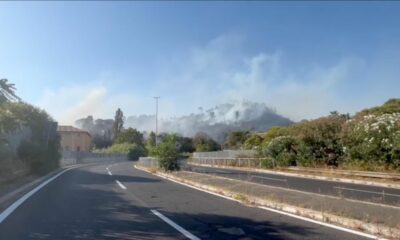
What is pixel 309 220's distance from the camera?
10992 mm

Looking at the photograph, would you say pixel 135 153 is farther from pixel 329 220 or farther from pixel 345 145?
pixel 329 220

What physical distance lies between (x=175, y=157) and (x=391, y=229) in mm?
25284

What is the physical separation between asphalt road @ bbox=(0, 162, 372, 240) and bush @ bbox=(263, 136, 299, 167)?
27.6 metres

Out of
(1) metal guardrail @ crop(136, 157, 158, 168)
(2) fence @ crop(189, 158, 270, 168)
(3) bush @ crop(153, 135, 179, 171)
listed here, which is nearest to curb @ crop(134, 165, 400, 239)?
(3) bush @ crop(153, 135, 179, 171)

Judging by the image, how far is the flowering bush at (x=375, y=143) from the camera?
28297mm

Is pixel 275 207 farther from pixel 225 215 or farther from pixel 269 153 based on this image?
pixel 269 153

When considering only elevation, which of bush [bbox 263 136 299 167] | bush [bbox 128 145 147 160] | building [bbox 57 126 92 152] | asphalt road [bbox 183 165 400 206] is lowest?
asphalt road [bbox 183 165 400 206]

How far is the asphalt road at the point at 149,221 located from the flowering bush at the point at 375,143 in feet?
55.0

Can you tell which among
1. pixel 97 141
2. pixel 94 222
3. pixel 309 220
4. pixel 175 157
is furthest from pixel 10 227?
pixel 97 141

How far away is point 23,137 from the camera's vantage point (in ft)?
93.8

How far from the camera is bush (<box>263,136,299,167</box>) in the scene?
4228 cm

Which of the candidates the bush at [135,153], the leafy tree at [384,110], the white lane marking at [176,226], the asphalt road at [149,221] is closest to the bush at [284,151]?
the leafy tree at [384,110]

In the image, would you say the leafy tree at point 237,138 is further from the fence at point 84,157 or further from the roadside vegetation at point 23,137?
the roadside vegetation at point 23,137

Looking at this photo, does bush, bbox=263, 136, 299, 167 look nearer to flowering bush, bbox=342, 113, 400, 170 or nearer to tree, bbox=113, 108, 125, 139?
flowering bush, bbox=342, 113, 400, 170
